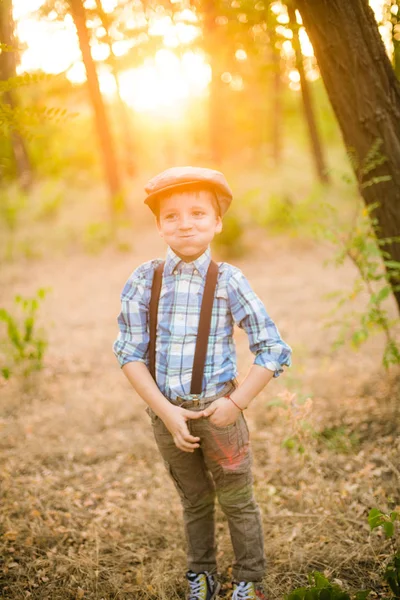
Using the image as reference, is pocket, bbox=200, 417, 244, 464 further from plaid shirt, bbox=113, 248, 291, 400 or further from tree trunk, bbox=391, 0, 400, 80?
tree trunk, bbox=391, 0, 400, 80

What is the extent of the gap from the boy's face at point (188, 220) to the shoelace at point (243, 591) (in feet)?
4.99

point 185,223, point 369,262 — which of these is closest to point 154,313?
point 185,223

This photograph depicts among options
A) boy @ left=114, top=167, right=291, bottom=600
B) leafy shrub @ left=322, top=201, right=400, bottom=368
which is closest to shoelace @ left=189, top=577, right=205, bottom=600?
boy @ left=114, top=167, right=291, bottom=600

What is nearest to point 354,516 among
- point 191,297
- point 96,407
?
point 191,297

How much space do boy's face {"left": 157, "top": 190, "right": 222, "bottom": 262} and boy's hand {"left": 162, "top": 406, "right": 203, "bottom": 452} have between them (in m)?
0.64

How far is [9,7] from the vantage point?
275cm

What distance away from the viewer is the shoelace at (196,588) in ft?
6.82

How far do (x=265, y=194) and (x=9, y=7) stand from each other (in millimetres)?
9318

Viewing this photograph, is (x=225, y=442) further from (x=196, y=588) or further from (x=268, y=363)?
(x=196, y=588)

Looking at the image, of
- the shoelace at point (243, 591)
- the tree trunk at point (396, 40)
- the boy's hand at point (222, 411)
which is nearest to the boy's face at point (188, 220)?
the boy's hand at point (222, 411)

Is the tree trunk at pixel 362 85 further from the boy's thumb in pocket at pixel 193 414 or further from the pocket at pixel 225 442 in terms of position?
the boy's thumb in pocket at pixel 193 414

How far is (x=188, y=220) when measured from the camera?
70.6 inches

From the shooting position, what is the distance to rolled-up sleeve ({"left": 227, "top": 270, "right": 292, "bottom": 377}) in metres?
1.76

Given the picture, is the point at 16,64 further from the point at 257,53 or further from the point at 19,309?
the point at 19,309
